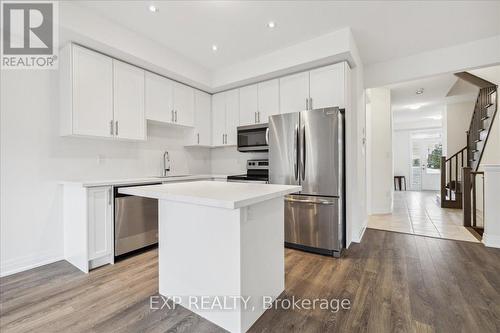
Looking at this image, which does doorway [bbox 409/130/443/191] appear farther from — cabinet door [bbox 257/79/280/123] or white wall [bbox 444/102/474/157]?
cabinet door [bbox 257/79/280/123]

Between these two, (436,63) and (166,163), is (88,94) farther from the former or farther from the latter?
(436,63)

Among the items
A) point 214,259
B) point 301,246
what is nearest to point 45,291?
point 214,259

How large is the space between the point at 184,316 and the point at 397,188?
33.2 ft

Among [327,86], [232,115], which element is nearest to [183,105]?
[232,115]

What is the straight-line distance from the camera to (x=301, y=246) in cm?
296

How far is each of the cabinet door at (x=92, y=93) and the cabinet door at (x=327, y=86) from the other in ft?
8.36

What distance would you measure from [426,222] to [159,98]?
16.5 feet

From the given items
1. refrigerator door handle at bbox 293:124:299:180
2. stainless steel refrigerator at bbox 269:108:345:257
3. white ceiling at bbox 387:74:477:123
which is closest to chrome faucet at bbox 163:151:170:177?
stainless steel refrigerator at bbox 269:108:345:257

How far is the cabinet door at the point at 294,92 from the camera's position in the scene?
323 centimetres

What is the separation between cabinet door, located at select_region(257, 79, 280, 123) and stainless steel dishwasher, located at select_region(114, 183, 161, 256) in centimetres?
199

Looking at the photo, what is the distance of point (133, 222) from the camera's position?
280 centimetres

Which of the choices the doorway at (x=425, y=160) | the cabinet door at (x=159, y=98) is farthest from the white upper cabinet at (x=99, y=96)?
the doorway at (x=425, y=160)

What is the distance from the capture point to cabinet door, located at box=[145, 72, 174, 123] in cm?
325

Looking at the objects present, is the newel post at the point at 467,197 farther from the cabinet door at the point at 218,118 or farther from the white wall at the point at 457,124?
the cabinet door at the point at 218,118
